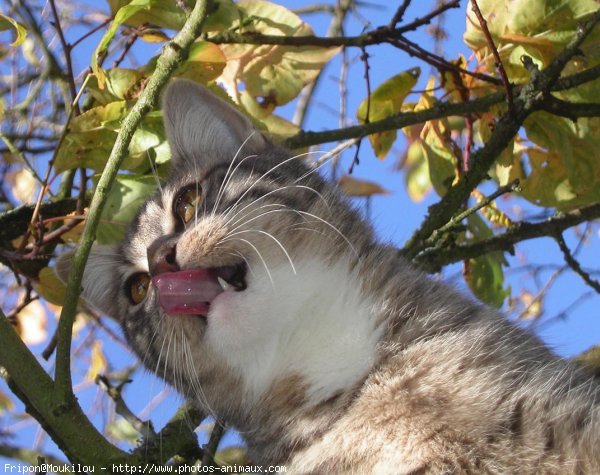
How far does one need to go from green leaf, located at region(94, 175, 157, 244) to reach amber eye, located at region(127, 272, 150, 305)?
0.19 meters

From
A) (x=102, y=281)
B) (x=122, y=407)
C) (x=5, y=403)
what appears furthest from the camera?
(x=5, y=403)

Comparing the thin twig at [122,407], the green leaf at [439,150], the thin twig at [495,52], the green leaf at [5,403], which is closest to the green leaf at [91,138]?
the thin twig at [122,407]

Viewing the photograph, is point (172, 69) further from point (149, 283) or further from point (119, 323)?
point (119, 323)

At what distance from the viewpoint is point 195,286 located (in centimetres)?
248

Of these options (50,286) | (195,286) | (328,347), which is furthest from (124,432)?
(328,347)

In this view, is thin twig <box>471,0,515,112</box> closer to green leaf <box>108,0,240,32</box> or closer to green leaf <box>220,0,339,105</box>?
green leaf <box>220,0,339,105</box>

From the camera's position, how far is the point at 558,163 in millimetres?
3166

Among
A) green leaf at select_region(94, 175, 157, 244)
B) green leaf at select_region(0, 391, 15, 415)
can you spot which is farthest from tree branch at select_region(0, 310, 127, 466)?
green leaf at select_region(0, 391, 15, 415)

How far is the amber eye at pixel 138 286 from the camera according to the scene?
285 cm

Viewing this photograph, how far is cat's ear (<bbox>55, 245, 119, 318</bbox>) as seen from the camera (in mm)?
3072

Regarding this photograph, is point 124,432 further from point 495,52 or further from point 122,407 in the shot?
point 495,52

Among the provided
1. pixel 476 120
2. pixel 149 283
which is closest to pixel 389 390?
pixel 149 283

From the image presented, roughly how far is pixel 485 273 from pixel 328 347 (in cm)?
121

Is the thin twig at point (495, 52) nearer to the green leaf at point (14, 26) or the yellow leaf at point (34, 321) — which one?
the green leaf at point (14, 26)
